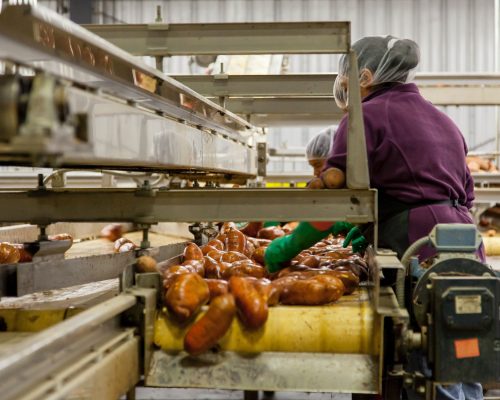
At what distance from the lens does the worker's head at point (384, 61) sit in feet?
8.63

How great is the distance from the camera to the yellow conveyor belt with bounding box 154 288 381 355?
193 cm

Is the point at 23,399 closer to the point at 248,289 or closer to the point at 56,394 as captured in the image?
the point at 56,394

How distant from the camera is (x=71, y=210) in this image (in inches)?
86.0

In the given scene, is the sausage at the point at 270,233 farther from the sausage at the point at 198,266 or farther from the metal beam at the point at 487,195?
the metal beam at the point at 487,195

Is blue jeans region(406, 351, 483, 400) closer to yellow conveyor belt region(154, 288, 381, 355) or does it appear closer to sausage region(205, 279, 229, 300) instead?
yellow conveyor belt region(154, 288, 381, 355)

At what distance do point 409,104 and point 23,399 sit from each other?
74.6 inches

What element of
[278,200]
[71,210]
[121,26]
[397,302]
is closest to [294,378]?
[397,302]

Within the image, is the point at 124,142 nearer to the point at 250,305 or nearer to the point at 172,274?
the point at 172,274

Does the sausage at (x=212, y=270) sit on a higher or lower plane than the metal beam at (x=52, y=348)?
higher

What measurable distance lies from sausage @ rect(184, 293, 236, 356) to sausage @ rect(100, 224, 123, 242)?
3214mm

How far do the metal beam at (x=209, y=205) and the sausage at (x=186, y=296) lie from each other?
227mm

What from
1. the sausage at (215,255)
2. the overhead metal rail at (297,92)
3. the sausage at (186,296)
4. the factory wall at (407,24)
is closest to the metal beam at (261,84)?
the overhead metal rail at (297,92)

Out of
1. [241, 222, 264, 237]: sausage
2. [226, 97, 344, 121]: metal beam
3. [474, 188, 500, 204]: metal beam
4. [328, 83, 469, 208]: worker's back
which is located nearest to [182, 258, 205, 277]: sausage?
[328, 83, 469, 208]: worker's back

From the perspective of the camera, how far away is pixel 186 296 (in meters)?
1.90
